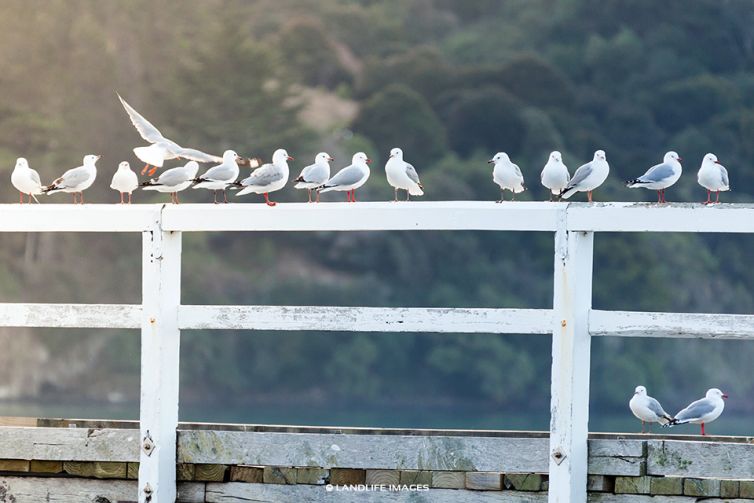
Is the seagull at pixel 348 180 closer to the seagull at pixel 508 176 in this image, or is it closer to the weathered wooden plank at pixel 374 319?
the seagull at pixel 508 176

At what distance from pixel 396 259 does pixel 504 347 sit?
4209 mm

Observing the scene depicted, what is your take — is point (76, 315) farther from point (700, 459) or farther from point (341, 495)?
point (700, 459)

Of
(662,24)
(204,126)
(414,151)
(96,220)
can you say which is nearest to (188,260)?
(204,126)

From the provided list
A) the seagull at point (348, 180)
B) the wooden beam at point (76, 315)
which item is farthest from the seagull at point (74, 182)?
the wooden beam at point (76, 315)

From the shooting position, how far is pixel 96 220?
737 cm

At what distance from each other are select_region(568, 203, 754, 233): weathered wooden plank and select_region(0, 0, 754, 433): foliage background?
1332 inches

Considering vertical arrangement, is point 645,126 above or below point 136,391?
above

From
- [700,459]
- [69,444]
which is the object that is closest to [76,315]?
[69,444]

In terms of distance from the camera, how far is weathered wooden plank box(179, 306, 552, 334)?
689cm

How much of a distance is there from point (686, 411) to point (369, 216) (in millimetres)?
2857

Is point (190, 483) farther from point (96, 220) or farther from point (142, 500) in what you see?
point (96, 220)

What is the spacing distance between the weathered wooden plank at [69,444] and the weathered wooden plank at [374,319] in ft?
1.81

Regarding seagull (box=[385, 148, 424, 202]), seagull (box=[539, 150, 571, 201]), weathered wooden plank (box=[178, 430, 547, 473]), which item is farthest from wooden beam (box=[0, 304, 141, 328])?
seagull (box=[385, 148, 424, 202])

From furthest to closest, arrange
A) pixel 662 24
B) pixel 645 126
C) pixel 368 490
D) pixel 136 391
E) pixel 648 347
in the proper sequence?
pixel 662 24
pixel 645 126
pixel 648 347
pixel 136 391
pixel 368 490
